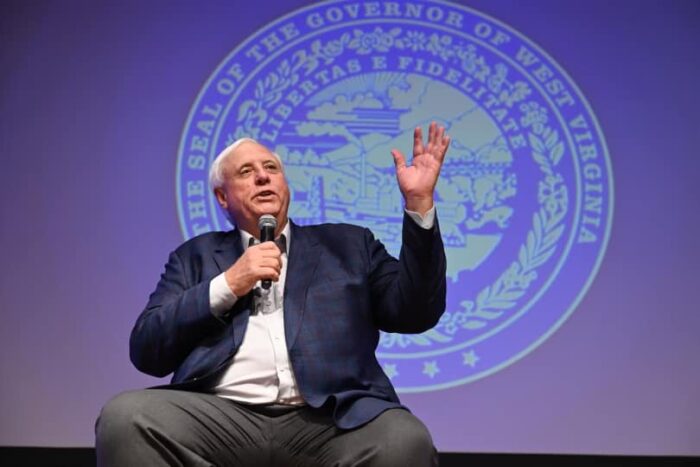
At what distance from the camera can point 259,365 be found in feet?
6.66

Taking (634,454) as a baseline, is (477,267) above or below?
above

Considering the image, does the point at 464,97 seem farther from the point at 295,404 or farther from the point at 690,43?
the point at 295,404

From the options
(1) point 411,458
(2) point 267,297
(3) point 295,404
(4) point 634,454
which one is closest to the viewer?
(1) point 411,458

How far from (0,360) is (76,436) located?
422 mm

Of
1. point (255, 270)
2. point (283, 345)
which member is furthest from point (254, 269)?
point (283, 345)

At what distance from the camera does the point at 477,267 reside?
Result: 3.31 meters

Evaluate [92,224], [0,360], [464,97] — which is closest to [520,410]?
[464,97]

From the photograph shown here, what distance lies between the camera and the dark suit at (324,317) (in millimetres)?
1977

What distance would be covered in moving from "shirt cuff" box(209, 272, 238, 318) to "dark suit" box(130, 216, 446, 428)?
14mm

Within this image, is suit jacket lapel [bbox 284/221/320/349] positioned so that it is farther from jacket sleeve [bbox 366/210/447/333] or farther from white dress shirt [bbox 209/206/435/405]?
jacket sleeve [bbox 366/210/447/333]

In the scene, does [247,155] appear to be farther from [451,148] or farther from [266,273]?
[451,148]

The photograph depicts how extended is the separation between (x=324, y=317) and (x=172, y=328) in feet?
1.14

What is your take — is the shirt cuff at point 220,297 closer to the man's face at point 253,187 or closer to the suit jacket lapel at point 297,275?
the suit jacket lapel at point 297,275

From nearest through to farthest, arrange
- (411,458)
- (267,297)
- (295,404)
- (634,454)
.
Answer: (411,458)
(295,404)
(267,297)
(634,454)
